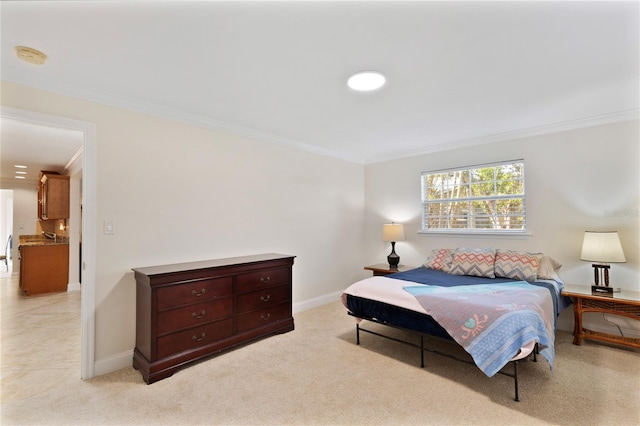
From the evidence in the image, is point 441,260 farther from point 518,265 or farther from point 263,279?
point 263,279

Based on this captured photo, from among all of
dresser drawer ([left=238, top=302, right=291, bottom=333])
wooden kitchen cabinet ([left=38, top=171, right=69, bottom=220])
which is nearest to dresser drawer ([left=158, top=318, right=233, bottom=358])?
dresser drawer ([left=238, top=302, right=291, bottom=333])

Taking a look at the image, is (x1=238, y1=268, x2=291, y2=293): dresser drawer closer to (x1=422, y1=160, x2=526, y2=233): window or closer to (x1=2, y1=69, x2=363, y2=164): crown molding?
(x1=2, y1=69, x2=363, y2=164): crown molding

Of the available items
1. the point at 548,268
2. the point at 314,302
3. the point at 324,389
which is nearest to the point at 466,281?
the point at 548,268

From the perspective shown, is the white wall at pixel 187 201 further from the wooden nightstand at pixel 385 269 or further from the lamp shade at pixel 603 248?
the lamp shade at pixel 603 248

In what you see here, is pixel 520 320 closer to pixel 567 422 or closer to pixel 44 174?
pixel 567 422

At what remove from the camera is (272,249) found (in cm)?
395

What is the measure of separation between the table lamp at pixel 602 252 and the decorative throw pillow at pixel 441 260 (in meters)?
1.32

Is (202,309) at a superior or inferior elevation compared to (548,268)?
inferior

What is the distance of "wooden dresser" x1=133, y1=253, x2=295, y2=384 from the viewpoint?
248cm

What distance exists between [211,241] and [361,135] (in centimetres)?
231

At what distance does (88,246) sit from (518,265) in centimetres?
428

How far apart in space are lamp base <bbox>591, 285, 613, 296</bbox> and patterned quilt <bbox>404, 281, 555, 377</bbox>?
0.72 metres

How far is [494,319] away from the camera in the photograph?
2.21 meters

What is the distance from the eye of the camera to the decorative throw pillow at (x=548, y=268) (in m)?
3.25
